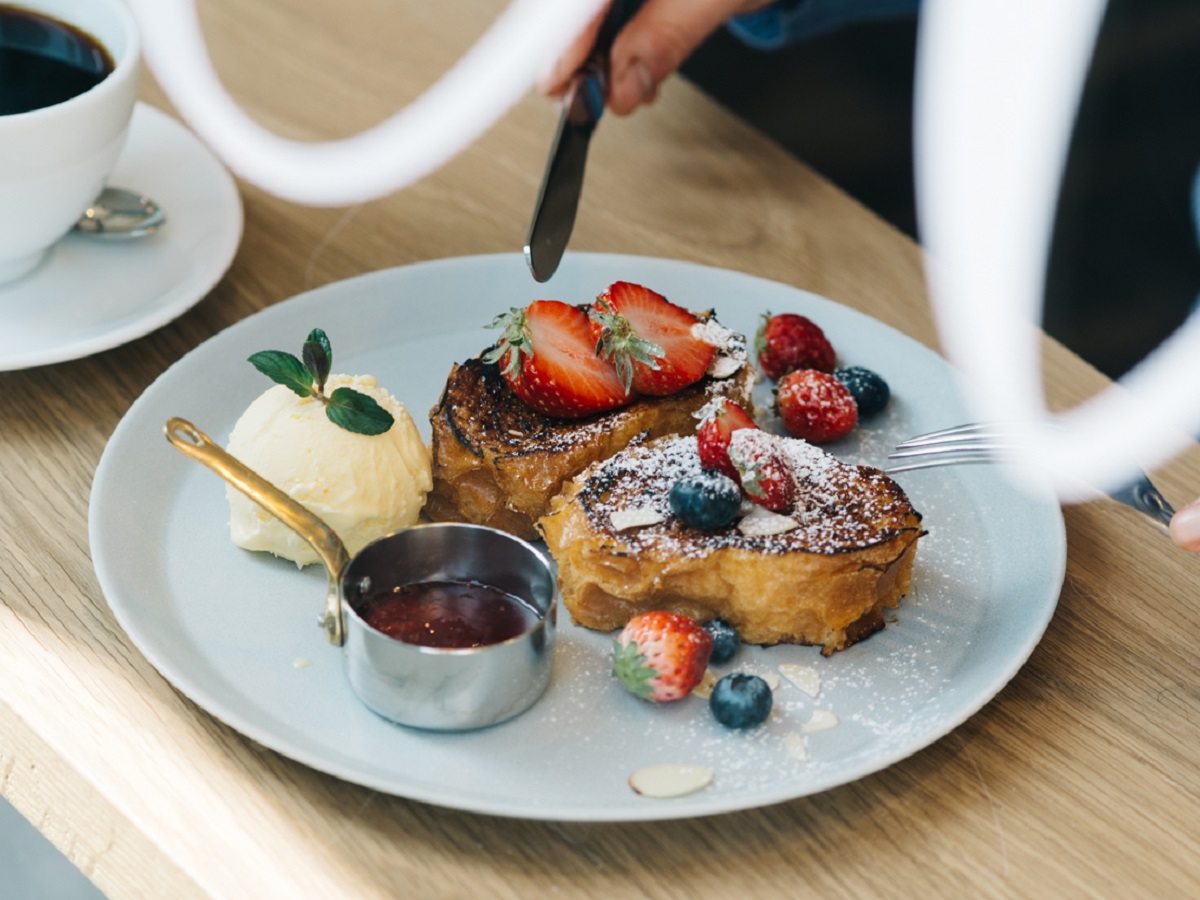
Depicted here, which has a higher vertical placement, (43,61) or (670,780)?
(670,780)

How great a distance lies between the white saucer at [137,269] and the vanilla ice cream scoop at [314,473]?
0.28 m

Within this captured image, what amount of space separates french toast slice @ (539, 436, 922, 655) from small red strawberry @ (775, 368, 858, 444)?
19cm

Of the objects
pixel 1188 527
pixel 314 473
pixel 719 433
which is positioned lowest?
pixel 314 473

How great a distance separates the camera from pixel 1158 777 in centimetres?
121

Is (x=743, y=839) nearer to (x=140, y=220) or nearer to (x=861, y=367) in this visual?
(x=861, y=367)

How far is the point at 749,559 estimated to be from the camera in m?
1.30

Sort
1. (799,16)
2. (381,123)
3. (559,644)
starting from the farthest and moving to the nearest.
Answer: (799,16)
(381,123)
(559,644)

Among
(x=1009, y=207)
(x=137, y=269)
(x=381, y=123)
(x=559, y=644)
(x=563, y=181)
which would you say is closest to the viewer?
(x=559, y=644)

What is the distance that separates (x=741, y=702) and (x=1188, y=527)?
19.2 inches

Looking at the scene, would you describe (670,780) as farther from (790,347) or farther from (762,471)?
(790,347)

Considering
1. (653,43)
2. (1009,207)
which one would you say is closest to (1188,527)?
(653,43)

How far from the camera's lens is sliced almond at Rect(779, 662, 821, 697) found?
1.26 m

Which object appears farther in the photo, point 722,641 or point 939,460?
point 939,460

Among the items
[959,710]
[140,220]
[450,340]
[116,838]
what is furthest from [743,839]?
[140,220]
